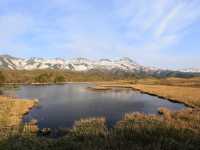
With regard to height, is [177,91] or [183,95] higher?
[177,91]

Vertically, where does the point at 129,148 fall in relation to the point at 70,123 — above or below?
above

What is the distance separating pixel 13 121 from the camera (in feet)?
101

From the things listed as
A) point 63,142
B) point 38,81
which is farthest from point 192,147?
point 38,81

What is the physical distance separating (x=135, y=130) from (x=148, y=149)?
19.6 ft

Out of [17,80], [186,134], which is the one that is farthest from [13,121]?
[17,80]

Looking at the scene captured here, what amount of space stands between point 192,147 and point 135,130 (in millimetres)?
5501

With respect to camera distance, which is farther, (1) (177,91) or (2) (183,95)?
(1) (177,91)

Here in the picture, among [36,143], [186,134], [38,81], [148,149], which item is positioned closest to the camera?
[148,149]

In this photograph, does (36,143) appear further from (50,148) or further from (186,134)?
(186,134)

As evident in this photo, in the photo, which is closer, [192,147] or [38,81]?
[192,147]

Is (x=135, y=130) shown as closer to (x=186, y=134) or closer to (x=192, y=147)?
(x=186, y=134)

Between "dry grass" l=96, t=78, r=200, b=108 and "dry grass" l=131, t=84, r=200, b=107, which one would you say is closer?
"dry grass" l=131, t=84, r=200, b=107

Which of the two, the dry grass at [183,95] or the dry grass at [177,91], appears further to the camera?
the dry grass at [177,91]

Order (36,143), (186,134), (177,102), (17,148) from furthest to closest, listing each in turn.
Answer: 1. (177,102)
2. (186,134)
3. (36,143)
4. (17,148)
